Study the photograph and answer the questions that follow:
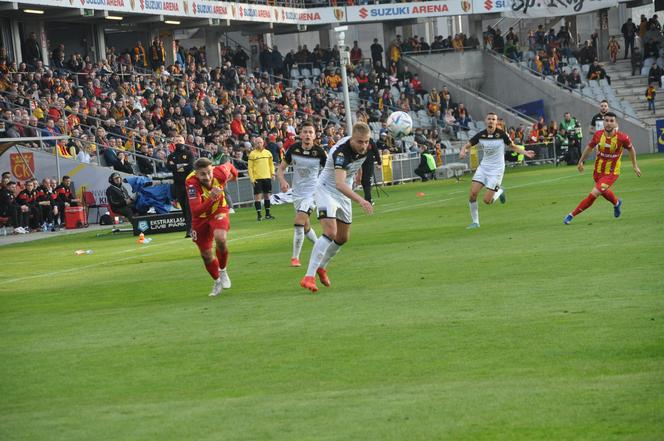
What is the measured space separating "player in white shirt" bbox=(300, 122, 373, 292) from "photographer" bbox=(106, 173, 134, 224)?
1671 cm

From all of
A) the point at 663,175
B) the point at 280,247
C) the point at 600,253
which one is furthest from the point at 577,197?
the point at 600,253

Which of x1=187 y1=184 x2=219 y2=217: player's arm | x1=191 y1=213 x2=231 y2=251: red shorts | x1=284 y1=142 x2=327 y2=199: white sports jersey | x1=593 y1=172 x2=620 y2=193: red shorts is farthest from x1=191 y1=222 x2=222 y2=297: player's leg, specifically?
x1=593 y1=172 x2=620 y2=193: red shorts

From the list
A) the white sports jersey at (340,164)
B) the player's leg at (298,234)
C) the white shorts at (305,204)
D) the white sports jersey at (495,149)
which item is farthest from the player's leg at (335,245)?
the white sports jersey at (495,149)

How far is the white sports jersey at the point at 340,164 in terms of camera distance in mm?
14172

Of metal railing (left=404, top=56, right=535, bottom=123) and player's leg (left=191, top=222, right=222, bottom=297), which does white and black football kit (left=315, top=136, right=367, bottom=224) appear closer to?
player's leg (left=191, top=222, right=222, bottom=297)

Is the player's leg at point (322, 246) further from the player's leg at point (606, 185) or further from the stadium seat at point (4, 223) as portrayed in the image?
the stadium seat at point (4, 223)

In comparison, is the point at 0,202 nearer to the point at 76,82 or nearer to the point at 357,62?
the point at 76,82

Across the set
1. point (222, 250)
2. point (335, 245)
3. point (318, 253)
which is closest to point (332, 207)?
point (335, 245)

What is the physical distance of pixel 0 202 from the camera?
32.7 meters

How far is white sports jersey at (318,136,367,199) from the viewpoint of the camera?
1417cm

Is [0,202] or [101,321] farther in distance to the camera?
[0,202]

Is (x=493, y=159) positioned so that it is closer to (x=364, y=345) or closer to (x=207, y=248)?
(x=207, y=248)

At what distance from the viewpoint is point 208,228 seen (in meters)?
15.3

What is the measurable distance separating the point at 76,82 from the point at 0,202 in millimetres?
9637
